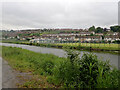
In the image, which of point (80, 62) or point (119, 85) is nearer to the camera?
point (119, 85)

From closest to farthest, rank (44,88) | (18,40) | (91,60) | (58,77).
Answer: (44,88), (91,60), (58,77), (18,40)

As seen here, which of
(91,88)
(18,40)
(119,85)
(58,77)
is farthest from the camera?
(18,40)

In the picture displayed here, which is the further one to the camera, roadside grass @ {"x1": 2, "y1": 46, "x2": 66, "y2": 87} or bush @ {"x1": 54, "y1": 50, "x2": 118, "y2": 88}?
roadside grass @ {"x1": 2, "y1": 46, "x2": 66, "y2": 87}

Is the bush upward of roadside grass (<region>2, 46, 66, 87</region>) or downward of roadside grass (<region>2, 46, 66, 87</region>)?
upward

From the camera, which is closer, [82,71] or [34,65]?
[82,71]

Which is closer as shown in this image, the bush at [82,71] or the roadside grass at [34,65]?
the bush at [82,71]

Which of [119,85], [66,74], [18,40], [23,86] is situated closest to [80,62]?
[66,74]

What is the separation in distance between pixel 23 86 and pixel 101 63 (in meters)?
3.23

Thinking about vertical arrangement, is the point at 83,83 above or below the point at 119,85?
below

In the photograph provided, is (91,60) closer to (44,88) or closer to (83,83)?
(83,83)

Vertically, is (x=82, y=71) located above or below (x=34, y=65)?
above

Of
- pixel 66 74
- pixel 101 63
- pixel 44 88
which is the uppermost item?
pixel 101 63

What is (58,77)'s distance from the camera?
4.44 metres

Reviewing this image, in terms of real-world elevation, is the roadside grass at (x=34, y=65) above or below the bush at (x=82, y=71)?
below
